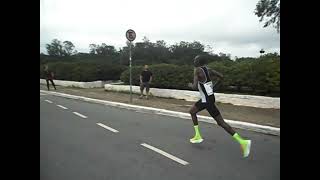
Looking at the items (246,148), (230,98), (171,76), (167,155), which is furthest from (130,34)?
(246,148)

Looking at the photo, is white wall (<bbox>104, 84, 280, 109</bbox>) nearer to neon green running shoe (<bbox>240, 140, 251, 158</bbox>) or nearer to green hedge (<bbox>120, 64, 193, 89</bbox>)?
green hedge (<bbox>120, 64, 193, 89</bbox>)

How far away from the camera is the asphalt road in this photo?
4.81 m

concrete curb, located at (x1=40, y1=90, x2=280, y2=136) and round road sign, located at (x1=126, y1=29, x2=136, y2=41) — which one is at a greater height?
round road sign, located at (x1=126, y1=29, x2=136, y2=41)

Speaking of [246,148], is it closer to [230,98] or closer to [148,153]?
[148,153]

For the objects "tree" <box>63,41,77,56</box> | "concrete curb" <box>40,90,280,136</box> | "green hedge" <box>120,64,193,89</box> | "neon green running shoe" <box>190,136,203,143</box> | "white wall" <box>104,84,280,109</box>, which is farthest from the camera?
"tree" <box>63,41,77,56</box>

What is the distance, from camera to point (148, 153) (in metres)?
5.98

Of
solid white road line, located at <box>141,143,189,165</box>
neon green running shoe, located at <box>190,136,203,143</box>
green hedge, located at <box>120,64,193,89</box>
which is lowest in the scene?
solid white road line, located at <box>141,143,189,165</box>

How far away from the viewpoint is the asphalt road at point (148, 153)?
4.81m

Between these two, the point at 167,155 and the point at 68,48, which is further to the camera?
the point at 68,48

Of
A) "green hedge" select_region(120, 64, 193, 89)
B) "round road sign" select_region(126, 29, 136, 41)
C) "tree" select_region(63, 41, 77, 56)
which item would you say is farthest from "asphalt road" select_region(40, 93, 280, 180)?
"tree" select_region(63, 41, 77, 56)

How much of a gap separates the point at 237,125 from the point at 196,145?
8.40 feet

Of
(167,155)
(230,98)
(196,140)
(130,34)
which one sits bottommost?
(167,155)
